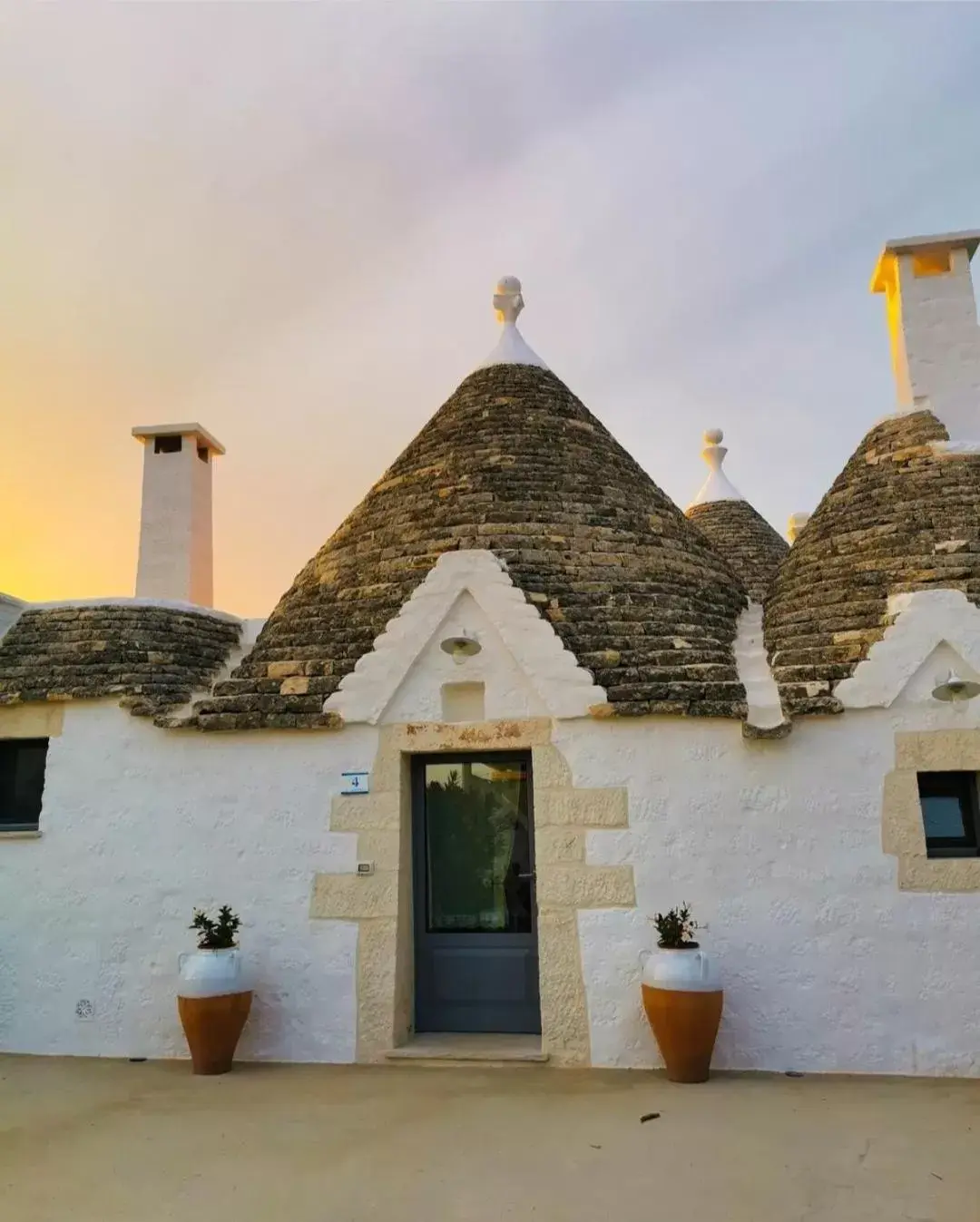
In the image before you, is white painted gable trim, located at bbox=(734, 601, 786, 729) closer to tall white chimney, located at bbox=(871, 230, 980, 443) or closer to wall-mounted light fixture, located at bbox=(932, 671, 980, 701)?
wall-mounted light fixture, located at bbox=(932, 671, 980, 701)

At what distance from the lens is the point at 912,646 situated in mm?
6543

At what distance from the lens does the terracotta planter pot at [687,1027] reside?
19.1ft

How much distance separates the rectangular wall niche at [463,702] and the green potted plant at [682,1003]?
2.03 m

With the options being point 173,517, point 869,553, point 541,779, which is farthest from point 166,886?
point 869,553

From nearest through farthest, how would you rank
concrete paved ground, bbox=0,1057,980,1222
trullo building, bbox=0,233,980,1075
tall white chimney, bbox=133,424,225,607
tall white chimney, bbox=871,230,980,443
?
concrete paved ground, bbox=0,1057,980,1222
trullo building, bbox=0,233,980,1075
tall white chimney, bbox=871,230,980,443
tall white chimney, bbox=133,424,225,607

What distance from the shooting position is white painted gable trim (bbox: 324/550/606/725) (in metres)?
6.82

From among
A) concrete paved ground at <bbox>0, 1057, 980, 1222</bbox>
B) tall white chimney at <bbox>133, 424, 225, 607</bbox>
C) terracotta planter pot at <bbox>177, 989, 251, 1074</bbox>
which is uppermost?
tall white chimney at <bbox>133, 424, 225, 607</bbox>

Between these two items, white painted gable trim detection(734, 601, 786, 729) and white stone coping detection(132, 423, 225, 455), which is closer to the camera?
white painted gable trim detection(734, 601, 786, 729)

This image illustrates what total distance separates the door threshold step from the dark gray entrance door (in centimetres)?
12

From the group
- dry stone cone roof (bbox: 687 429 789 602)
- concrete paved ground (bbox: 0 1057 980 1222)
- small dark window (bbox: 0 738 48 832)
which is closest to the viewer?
concrete paved ground (bbox: 0 1057 980 1222)

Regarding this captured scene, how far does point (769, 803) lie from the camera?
6.45 metres

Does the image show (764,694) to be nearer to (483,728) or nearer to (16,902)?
(483,728)

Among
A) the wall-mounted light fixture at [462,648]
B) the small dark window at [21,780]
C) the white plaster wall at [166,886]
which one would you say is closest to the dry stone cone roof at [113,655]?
the white plaster wall at [166,886]

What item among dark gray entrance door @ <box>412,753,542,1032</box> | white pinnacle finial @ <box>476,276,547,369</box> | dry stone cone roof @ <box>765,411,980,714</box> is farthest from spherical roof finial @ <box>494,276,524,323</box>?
dark gray entrance door @ <box>412,753,542,1032</box>
